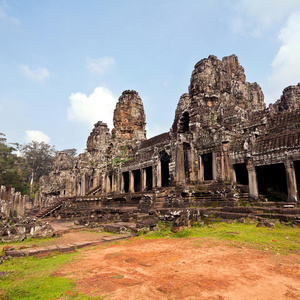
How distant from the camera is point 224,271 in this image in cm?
442

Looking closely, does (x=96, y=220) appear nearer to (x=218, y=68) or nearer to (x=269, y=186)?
(x=269, y=186)

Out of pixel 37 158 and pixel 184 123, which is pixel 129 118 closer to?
pixel 184 123

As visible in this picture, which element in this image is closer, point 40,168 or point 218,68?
point 218,68

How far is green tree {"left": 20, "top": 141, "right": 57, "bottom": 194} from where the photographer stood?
61656 mm

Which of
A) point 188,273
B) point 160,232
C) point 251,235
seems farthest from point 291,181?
point 188,273

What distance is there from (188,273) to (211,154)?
14416 millimetres

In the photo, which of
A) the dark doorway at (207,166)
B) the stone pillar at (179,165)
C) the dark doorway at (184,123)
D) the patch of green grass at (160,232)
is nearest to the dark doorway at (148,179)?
the dark doorway at (184,123)

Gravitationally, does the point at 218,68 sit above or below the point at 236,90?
below

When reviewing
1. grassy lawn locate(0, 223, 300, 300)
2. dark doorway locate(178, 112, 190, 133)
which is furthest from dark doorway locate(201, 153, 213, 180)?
grassy lawn locate(0, 223, 300, 300)

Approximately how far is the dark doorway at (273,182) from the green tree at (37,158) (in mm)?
58483

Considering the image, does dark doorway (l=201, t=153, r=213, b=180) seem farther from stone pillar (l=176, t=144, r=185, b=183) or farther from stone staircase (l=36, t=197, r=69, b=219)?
stone staircase (l=36, t=197, r=69, b=219)

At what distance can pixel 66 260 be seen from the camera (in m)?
5.50

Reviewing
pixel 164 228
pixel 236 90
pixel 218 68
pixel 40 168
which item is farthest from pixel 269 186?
pixel 40 168

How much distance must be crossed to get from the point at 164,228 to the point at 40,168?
60.9 m
